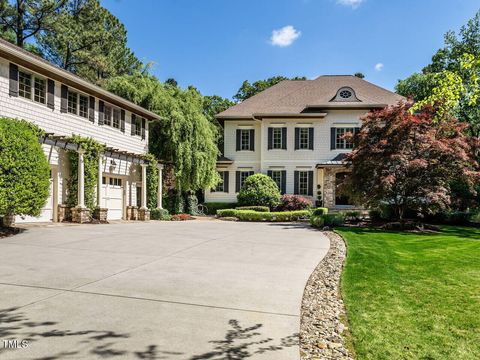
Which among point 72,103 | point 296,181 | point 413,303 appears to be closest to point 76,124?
point 72,103

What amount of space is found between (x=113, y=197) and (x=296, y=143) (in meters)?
13.0

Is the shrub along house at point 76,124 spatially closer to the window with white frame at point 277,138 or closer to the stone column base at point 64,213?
the stone column base at point 64,213

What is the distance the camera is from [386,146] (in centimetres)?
1428

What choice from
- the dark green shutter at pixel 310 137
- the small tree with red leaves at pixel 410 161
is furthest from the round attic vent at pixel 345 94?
the small tree with red leaves at pixel 410 161

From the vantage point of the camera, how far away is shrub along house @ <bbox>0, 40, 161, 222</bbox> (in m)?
12.9

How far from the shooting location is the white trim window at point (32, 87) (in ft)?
43.1

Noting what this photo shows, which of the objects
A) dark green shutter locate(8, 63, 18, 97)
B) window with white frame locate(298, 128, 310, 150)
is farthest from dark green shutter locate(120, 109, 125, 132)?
window with white frame locate(298, 128, 310, 150)

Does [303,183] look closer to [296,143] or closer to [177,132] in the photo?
[296,143]

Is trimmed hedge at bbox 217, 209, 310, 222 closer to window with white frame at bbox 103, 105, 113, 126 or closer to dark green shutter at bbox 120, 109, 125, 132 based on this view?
dark green shutter at bbox 120, 109, 125, 132

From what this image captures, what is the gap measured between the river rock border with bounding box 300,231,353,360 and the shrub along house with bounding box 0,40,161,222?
11309 millimetres

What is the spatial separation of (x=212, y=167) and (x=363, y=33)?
1183 cm

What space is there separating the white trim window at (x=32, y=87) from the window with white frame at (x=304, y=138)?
16291 millimetres

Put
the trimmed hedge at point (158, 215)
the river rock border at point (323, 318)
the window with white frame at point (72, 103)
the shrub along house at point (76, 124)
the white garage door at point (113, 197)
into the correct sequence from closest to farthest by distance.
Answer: the river rock border at point (323, 318) < the shrub along house at point (76, 124) < the window with white frame at point (72, 103) < the white garage door at point (113, 197) < the trimmed hedge at point (158, 215)

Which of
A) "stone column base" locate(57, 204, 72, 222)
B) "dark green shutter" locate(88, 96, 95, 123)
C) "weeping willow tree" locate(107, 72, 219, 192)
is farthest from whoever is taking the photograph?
"weeping willow tree" locate(107, 72, 219, 192)
